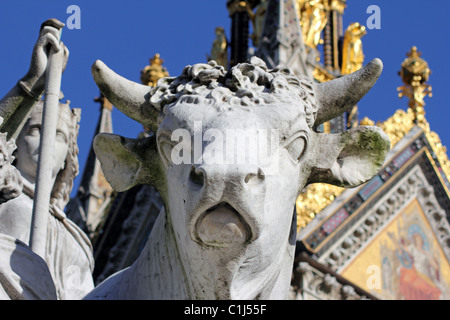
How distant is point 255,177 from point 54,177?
7.31ft

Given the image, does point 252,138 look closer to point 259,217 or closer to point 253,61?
point 259,217

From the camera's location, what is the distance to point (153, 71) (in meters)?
24.2

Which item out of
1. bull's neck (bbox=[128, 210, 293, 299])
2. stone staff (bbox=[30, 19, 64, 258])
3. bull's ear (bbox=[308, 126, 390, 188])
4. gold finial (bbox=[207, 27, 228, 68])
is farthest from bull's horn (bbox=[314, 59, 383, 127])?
gold finial (bbox=[207, 27, 228, 68])

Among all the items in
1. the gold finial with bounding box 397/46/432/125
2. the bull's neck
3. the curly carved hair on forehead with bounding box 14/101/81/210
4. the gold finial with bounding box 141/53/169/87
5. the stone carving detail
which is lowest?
the bull's neck

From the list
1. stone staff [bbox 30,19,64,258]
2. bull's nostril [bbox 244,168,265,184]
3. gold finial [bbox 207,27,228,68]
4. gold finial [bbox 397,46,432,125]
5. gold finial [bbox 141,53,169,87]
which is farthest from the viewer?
gold finial [bbox 207,27,228,68]

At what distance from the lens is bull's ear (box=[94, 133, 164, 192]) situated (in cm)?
348

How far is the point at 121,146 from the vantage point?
3.51 meters

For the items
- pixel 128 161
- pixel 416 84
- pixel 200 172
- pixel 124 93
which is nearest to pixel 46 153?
pixel 128 161

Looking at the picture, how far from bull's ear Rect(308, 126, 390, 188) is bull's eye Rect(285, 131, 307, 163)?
115mm

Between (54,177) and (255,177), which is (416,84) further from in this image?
(255,177)

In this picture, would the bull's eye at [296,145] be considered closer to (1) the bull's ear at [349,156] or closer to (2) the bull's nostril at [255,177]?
(1) the bull's ear at [349,156]

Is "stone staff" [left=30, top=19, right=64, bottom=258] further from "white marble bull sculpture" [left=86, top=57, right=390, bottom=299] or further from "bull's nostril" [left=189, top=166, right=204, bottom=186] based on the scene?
"bull's nostril" [left=189, top=166, right=204, bottom=186]

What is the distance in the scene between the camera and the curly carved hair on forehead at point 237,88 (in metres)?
3.29

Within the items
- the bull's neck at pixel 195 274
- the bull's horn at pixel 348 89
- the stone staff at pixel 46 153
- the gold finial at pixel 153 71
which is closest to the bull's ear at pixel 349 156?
the bull's horn at pixel 348 89
